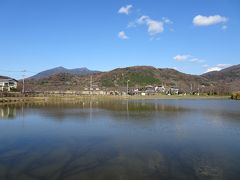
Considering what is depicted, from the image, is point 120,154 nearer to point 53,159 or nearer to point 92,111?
point 53,159

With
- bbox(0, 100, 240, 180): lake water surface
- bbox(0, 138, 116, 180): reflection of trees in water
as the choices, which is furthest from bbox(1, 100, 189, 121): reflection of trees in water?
bbox(0, 138, 116, 180): reflection of trees in water

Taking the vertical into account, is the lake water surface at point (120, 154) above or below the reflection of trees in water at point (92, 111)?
below

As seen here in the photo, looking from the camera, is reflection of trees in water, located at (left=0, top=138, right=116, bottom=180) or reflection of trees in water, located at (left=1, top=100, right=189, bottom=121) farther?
reflection of trees in water, located at (left=1, top=100, right=189, bottom=121)

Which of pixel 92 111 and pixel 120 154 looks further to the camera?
pixel 92 111

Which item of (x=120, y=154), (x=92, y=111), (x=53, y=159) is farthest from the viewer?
(x=92, y=111)

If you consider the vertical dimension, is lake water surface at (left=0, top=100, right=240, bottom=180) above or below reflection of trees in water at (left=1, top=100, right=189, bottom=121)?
below

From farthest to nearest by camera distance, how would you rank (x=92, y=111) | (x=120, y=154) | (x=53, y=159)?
(x=92, y=111), (x=120, y=154), (x=53, y=159)

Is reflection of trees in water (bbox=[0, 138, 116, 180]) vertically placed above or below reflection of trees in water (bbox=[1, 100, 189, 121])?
below

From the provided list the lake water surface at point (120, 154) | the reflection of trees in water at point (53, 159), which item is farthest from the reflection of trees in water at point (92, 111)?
the reflection of trees in water at point (53, 159)

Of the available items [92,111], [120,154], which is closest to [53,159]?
[120,154]

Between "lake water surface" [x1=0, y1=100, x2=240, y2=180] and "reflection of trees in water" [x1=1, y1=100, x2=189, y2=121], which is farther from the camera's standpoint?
"reflection of trees in water" [x1=1, y1=100, x2=189, y2=121]

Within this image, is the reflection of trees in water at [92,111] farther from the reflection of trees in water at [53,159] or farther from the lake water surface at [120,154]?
the reflection of trees in water at [53,159]

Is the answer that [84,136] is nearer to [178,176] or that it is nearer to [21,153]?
[21,153]

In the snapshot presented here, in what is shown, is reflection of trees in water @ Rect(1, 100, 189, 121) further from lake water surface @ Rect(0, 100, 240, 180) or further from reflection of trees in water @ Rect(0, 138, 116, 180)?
reflection of trees in water @ Rect(0, 138, 116, 180)
